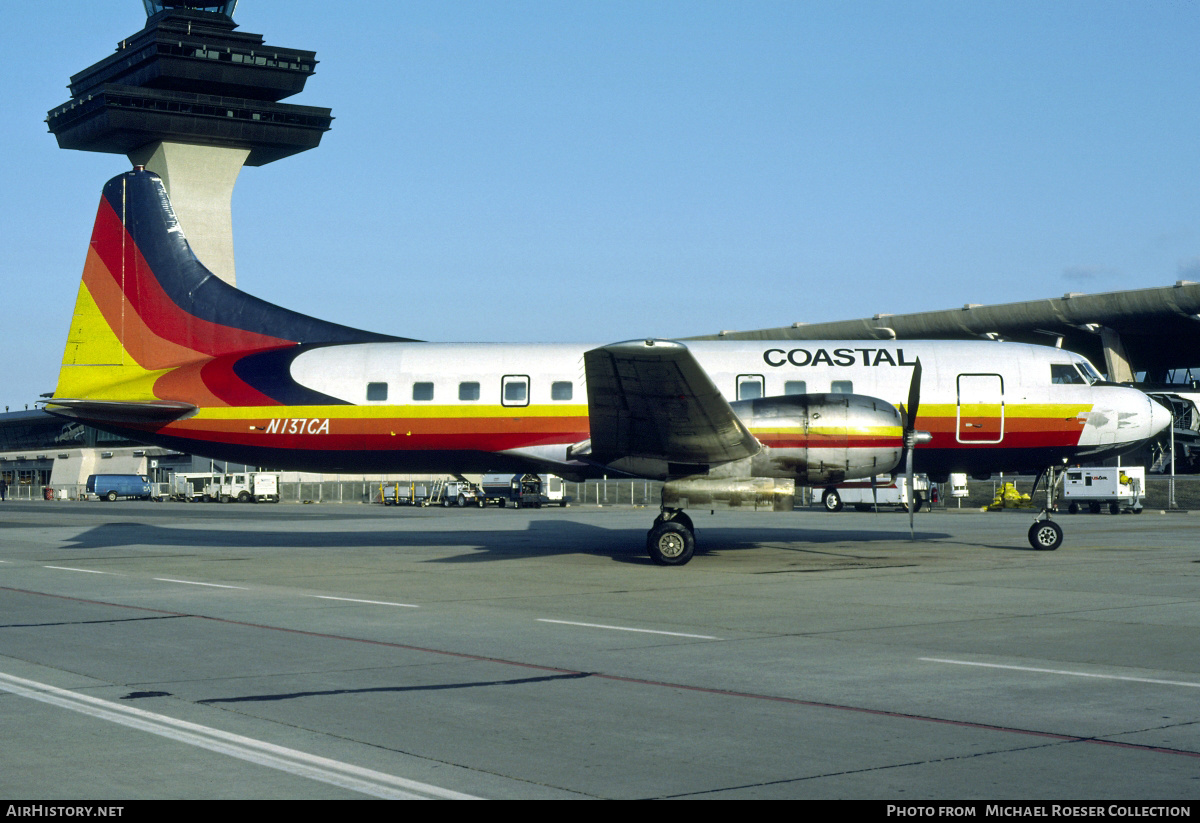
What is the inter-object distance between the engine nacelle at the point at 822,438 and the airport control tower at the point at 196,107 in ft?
390

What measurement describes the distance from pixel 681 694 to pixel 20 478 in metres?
144

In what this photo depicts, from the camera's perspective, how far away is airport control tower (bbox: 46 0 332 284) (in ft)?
424

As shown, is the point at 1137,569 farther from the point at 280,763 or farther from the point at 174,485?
the point at 174,485

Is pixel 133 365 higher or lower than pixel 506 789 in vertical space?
higher

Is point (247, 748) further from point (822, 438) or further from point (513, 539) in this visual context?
point (513, 539)

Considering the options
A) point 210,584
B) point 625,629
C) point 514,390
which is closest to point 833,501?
point 514,390

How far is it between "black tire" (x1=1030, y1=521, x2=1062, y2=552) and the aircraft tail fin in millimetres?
15124

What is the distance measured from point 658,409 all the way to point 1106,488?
32.9m

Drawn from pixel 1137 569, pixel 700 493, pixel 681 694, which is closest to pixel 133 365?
pixel 700 493

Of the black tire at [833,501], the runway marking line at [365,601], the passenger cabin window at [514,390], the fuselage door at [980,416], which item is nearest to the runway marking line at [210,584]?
the runway marking line at [365,601]

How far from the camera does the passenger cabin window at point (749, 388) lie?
23.3m

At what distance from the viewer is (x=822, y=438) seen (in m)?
20.8
